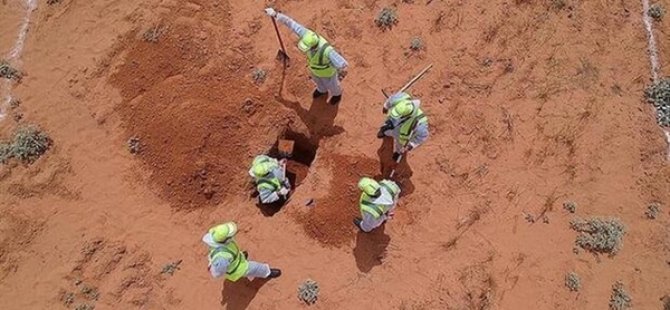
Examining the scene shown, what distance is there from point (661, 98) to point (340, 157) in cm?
657

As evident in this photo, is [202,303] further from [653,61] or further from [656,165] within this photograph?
[653,61]

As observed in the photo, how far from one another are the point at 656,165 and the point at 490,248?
3.79m

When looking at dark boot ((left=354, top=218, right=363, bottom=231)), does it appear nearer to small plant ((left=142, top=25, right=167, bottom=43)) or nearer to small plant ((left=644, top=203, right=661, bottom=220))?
small plant ((left=644, top=203, right=661, bottom=220))

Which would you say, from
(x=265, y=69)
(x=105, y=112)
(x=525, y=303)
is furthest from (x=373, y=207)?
(x=105, y=112)

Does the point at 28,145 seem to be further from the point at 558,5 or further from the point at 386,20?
the point at 558,5

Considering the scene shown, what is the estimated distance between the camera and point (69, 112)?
11812 mm

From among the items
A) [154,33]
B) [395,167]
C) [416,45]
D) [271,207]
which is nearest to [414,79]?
[416,45]

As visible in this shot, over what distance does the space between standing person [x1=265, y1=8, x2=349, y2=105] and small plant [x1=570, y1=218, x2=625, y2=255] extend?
5135 mm

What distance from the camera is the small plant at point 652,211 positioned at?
1080 centimetres

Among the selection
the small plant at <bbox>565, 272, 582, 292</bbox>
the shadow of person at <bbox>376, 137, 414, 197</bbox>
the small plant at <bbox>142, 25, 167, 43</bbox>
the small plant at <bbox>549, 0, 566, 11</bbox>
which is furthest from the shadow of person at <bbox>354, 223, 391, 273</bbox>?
the small plant at <bbox>549, 0, 566, 11</bbox>

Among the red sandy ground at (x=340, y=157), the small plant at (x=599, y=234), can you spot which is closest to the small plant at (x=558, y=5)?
the red sandy ground at (x=340, y=157)

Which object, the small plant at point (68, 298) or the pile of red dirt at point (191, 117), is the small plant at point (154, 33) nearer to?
the pile of red dirt at point (191, 117)

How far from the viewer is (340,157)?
11188 millimetres

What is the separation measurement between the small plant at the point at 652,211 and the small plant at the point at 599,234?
2.05 feet
